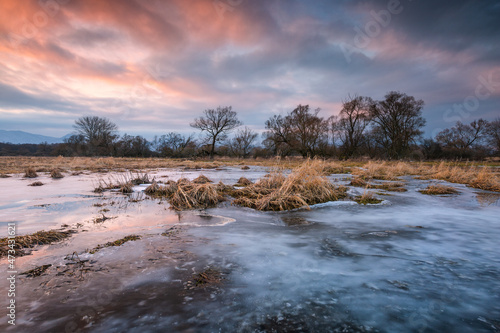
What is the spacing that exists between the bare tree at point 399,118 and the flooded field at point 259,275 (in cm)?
2999

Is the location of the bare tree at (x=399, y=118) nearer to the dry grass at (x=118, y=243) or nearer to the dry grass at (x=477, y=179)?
the dry grass at (x=477, y=179)

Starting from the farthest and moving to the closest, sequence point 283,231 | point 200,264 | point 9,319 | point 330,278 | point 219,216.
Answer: point 219,216 < point 283,231 < point 200,264 < point 330,278 < point 9,319

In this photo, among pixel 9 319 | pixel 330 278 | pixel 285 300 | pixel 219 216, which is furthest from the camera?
pixel 219 216

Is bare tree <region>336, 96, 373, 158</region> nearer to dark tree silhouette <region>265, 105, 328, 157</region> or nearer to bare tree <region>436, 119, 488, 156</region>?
dark tree silhouette <region>265, 105, 328, 157</region>

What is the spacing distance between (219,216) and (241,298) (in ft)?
8.73

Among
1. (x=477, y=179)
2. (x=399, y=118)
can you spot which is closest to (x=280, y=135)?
(x=399, y=118)

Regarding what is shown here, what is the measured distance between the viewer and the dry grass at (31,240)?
8.25 ft

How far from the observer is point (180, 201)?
504 centimetres

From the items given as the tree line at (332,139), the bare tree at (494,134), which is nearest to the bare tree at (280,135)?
the tree line at (332,139)

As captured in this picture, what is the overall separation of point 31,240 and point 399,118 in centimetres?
3598

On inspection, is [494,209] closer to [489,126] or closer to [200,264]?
[200,264]

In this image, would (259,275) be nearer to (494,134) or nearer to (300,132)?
(300,132)

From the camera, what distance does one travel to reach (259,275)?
210 cm

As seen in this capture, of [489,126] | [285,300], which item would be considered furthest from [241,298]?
[489,126]
